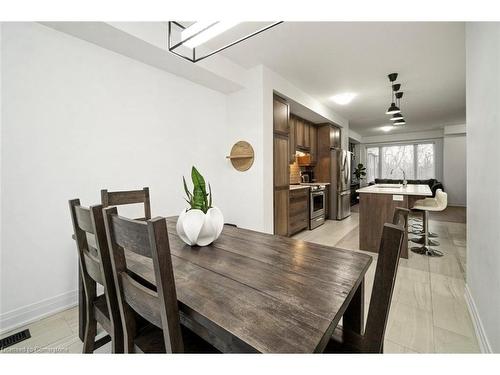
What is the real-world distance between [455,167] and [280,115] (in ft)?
22.7

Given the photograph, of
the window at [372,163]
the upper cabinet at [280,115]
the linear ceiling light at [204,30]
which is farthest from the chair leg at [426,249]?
the window at [372,163]

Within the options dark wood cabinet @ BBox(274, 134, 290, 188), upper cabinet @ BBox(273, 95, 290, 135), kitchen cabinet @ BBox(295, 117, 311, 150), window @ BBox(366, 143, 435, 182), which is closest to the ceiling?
upper cabinet @ BBox(273, 95, 290, 135)

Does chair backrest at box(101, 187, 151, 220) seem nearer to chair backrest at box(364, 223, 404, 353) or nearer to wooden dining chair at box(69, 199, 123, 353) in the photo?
wooden dining chair at box(69, 199, 123, 353)

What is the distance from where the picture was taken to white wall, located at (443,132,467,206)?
6812mm

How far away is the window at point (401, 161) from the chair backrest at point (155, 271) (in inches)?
340

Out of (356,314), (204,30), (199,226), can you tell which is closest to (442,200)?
(356,314)

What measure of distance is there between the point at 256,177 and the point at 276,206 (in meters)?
0.62

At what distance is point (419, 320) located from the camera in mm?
1677

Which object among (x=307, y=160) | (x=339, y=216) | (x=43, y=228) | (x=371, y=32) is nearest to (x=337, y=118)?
(x=307, y=160)

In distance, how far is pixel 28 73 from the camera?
66.3 inches

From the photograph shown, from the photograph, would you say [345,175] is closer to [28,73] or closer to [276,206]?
[276,206]

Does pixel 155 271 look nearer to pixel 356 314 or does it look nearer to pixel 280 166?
pixel 356 314

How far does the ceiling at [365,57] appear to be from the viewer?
2295 mm

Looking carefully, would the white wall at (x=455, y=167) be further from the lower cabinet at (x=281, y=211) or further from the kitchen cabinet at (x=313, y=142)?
the lower cabinet at (x=281, y=211)
